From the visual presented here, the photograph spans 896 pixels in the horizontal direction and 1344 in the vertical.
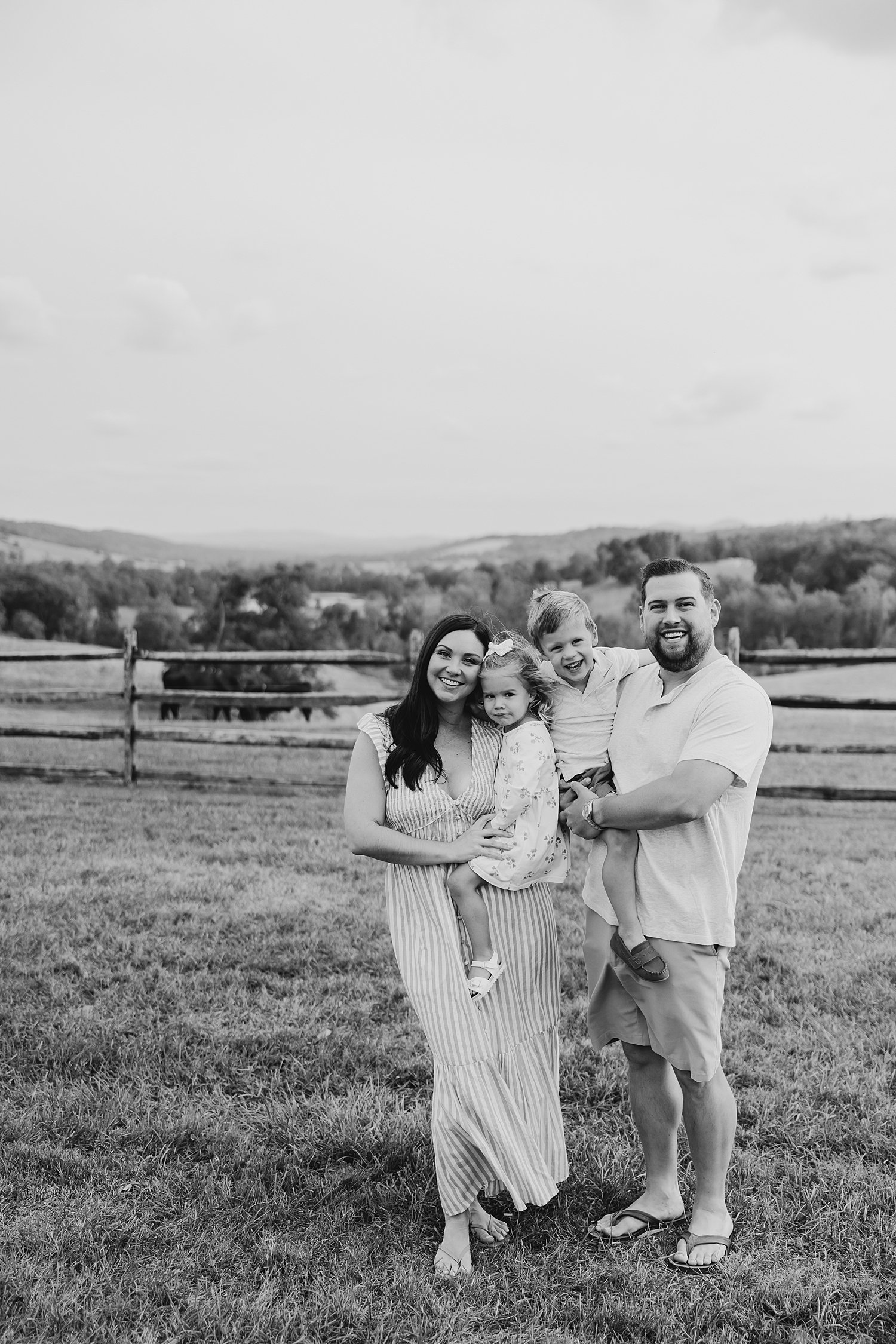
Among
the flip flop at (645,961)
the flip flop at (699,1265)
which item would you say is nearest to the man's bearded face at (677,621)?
the flip flop at (645,961)

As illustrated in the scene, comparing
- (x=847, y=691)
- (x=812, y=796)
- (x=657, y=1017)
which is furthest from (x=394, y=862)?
(x=847, y=691)

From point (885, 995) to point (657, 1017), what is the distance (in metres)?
2.52

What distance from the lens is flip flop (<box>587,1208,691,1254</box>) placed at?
2.90 meters

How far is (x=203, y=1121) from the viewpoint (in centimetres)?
351

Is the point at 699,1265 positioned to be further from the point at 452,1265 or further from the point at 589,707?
the point at 589,707

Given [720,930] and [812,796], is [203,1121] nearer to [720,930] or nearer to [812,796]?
[720,930]

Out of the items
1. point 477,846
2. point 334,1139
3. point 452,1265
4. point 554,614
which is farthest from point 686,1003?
point 334,1139

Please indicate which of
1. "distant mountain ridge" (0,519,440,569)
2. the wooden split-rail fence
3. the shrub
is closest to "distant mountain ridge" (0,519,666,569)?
"distant mountain ridge" (0,519,440,569)

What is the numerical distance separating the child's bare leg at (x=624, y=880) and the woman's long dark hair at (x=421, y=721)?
1.84 feet

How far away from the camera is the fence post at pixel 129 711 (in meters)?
10.6

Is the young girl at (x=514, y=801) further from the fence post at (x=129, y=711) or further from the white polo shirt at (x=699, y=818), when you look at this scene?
the fence post at (x=129, y=711)

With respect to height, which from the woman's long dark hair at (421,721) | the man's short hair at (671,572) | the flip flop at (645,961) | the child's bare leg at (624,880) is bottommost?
the flip flop at (645,961)

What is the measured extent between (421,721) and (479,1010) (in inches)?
33.6

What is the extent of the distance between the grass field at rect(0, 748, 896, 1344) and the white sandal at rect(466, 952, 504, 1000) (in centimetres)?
74
